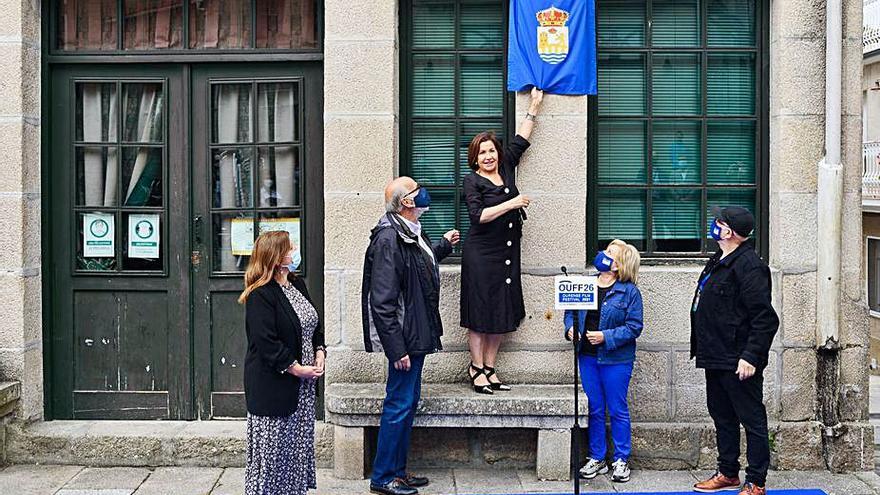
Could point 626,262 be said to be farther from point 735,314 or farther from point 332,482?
point 332,482

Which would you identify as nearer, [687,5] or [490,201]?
[490,201]

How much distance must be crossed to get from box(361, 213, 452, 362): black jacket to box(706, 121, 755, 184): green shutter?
2536 mm

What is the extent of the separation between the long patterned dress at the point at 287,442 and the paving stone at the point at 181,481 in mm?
1246

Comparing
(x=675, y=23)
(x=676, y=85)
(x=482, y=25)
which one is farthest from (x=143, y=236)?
(x=675, y=23)

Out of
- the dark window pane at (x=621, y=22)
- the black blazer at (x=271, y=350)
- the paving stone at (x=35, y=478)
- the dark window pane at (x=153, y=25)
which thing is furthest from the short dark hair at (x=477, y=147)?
the paving stone at (x=35, y=478)

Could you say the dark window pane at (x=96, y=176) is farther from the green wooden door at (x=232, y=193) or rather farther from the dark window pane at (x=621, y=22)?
the dark window pane at (x=621, y=22)

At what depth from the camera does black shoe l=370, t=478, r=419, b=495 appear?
8.03m

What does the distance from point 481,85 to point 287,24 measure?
5.26 ft

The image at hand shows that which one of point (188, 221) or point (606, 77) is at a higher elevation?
point (606, 77)

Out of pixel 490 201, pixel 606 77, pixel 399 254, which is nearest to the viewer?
pixel 399 254

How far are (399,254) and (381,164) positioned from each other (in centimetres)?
115

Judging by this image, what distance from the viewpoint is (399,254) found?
7828 millimetres

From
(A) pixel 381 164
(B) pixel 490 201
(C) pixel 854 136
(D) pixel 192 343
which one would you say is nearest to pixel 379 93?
(A) pixel 381 164

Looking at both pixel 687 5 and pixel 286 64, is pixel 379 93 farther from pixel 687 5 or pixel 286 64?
pixel 687 5
